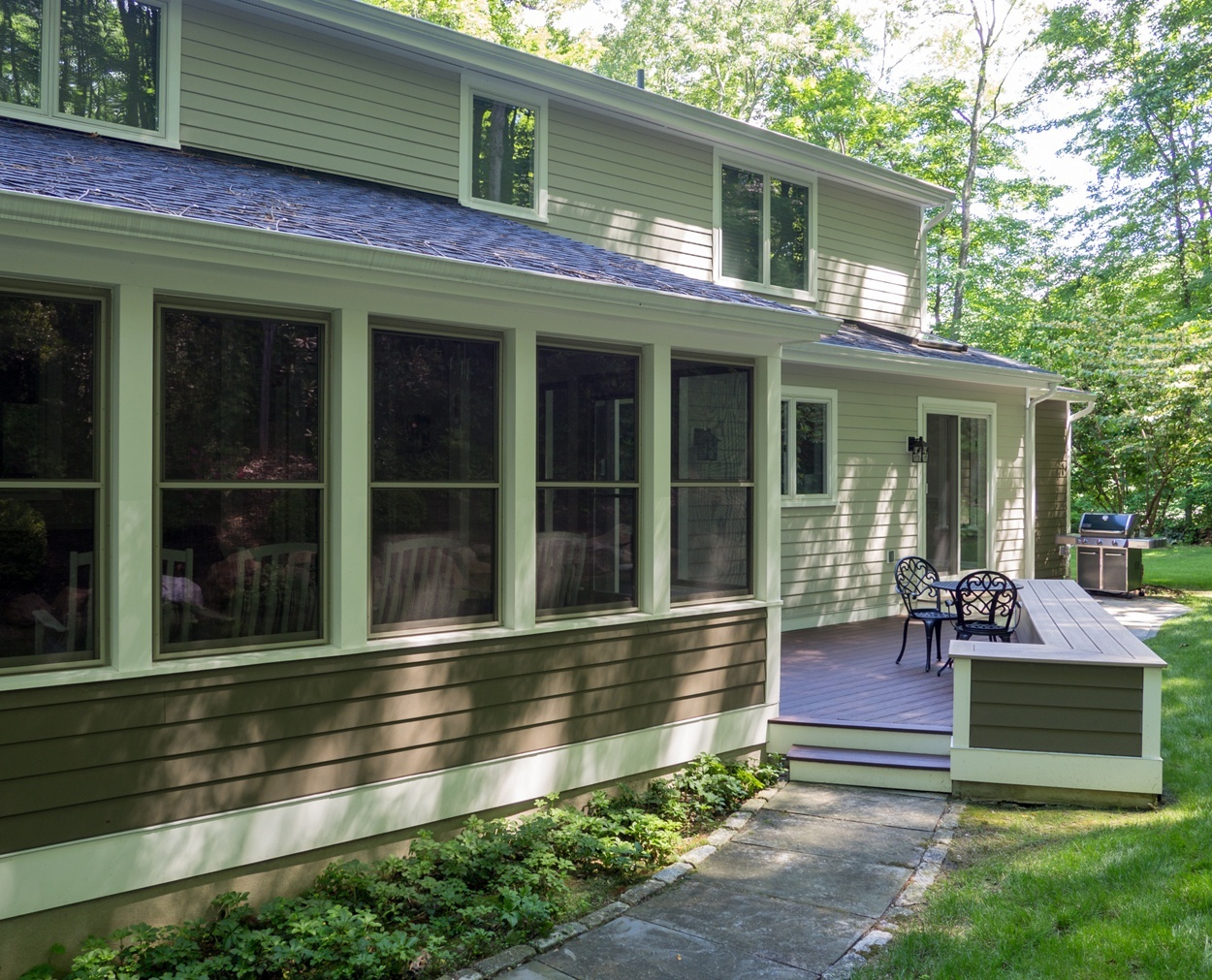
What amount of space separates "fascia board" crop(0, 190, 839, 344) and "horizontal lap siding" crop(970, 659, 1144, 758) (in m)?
2.39

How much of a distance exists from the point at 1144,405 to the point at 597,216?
11.3 m

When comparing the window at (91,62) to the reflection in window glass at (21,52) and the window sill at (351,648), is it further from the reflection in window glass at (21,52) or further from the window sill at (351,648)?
the window sill at (351,648)

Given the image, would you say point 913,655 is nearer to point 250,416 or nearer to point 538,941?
point 538,941

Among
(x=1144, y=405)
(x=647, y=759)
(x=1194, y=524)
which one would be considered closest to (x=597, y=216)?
(x=647, y=759)

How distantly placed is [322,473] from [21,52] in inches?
161

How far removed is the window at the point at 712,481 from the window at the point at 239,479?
2259mm

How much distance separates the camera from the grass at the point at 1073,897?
3582 mm

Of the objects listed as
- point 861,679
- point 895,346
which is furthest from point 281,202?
point 895,346

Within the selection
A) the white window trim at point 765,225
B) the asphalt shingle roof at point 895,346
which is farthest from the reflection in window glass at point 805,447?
the white window trim at point 765,225

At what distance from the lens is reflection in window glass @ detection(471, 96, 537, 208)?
27.1 feet

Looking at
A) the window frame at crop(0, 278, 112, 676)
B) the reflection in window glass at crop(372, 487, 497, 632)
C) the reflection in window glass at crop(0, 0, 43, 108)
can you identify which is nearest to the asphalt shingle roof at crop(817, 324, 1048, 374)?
the reflection in window glass at crop(372, 487, 497, 632)

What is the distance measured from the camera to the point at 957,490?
39.2 feet

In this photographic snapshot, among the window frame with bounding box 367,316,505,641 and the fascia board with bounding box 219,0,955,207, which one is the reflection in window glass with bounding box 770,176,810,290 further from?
the window frame with bounding box 367,316,505,641

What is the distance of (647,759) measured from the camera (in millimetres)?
5684
